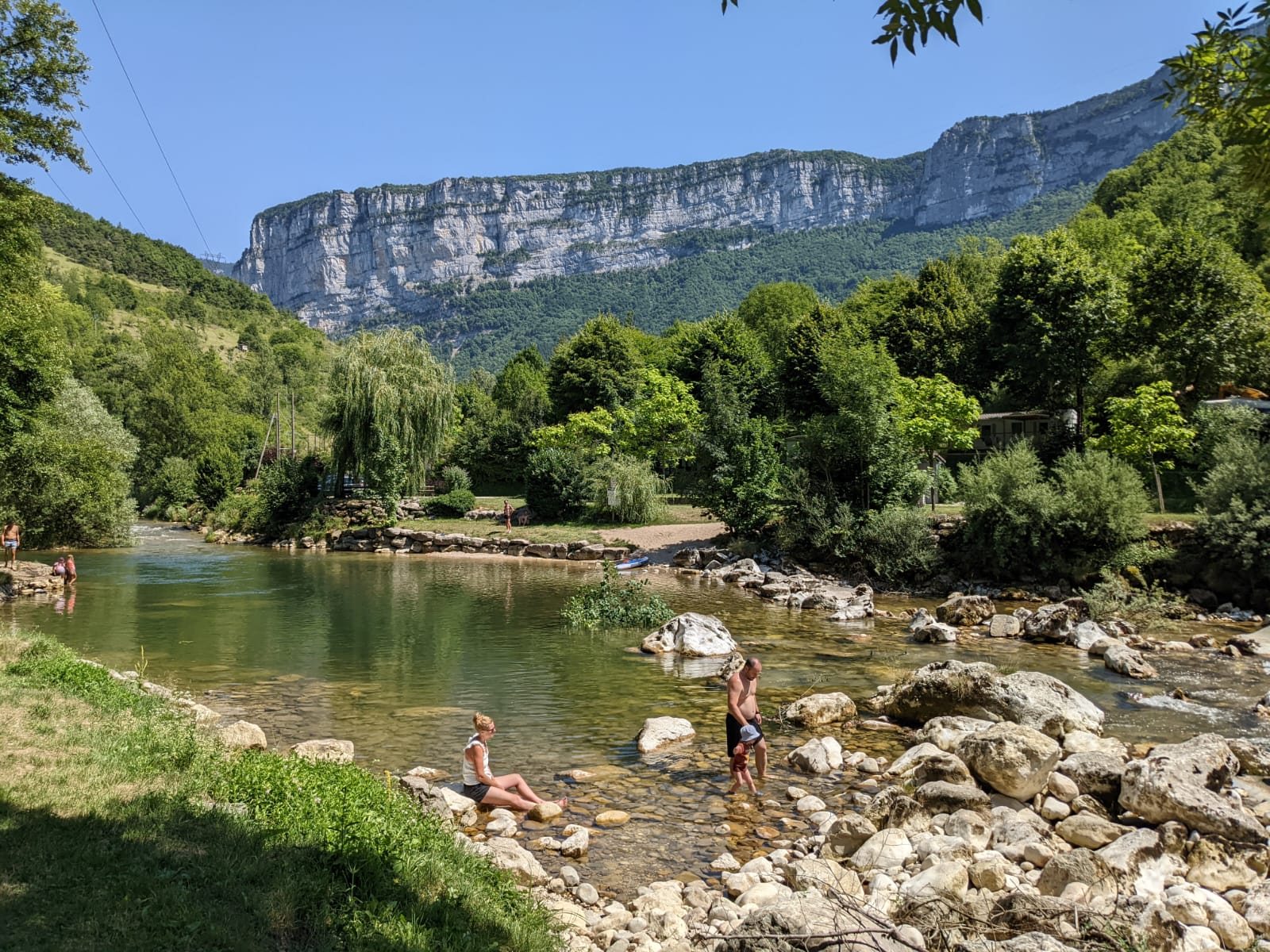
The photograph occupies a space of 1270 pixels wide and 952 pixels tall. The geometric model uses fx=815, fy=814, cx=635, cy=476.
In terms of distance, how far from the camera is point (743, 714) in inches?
392

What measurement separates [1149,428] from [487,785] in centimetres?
2790

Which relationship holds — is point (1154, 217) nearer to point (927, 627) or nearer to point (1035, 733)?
point (927, 627)

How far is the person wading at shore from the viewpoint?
9.82 metres

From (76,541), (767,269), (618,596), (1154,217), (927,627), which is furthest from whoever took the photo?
(767,269)

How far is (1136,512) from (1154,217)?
40.4 m

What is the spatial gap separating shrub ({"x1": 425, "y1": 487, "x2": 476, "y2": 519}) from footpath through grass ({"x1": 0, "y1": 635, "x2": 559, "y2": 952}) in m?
34.7

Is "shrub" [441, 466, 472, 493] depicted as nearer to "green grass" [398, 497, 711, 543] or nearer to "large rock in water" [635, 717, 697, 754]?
"green grass" [398, 497, 711, 543]

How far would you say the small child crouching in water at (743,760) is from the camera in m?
9.47

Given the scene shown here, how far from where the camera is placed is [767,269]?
166m

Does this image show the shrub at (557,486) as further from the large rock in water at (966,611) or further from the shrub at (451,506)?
the large rock in water at (966,611)

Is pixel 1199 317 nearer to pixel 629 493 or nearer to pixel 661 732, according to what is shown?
pixel 629 493

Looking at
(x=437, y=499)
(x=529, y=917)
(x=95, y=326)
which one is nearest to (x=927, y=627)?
(x=529, y=917)

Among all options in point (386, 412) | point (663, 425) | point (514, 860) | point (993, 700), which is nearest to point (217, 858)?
point (514, 860)

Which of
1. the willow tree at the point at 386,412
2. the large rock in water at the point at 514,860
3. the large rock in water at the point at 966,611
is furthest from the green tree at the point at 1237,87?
the willow tree at the point at 386,412
